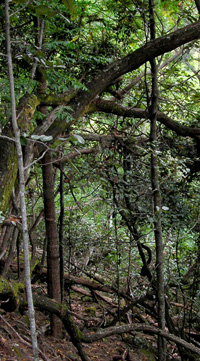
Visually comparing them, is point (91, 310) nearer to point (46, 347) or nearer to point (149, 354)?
point (149, 354)

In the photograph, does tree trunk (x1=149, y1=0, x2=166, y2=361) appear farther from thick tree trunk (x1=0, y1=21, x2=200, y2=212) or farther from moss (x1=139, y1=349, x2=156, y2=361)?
moss (x1=139, y1=349, x2=156, y2=361)

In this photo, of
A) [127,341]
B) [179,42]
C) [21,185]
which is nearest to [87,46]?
[179,42]

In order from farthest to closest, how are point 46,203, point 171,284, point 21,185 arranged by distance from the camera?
point 171,284 → point 46,203 → point 21,185

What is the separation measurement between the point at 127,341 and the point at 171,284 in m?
1.11

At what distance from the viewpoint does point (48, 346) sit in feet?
11.9

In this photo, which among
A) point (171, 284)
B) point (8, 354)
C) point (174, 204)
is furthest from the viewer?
point (171, 284)

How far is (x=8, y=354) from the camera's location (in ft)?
9.26

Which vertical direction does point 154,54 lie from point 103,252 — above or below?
above

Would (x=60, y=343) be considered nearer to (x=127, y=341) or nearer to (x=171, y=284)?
(x=127, y=341)

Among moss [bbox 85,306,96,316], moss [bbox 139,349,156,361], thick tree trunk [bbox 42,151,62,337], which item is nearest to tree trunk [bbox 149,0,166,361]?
thick tree trunk [bbox 42,151,62,337]

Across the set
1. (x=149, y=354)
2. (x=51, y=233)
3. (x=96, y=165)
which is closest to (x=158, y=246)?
(x=51, y=233)

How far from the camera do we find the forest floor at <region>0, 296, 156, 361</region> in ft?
9.64

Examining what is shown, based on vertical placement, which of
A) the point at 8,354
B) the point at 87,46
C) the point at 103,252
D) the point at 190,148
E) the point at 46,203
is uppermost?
the point at 87,46

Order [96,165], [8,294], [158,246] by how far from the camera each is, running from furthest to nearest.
Answer: [96,165]
[158,246]
[8,294]
